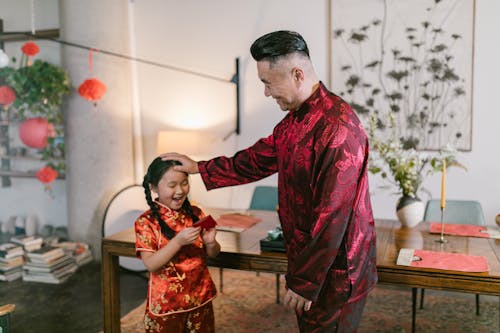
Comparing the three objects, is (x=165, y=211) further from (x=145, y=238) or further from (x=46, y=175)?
(x=46, y=175)

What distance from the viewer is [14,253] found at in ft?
12.9

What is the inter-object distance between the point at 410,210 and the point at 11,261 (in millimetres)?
3156

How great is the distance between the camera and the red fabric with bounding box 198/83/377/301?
1.45m

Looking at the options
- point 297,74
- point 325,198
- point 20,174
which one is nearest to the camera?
point 325,198

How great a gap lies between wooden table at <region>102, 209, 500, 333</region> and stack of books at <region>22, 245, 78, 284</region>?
1.69 metres

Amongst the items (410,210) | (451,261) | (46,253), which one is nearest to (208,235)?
(451,261)

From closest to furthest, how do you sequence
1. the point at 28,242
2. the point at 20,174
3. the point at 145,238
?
the point at 145,238, the point at 28,242, the point at 20,174

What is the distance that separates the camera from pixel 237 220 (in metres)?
2.77

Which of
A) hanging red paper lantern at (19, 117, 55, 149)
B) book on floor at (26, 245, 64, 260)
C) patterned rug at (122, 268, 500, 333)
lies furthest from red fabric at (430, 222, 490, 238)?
hanging red paper lantern at (19, 117, 55, 149)

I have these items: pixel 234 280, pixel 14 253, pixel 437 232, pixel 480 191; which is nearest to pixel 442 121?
pixel 480 191

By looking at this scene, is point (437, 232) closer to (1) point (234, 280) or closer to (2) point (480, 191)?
(2) point (480, 191)

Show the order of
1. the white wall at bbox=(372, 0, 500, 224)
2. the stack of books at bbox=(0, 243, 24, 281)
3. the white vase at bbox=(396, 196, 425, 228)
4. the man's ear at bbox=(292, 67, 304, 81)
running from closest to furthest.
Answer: the man's ear at bbox=(292, 67, 304, 81) < the white vase at bbox=(396, 196, 425, 228) < the white wall at bbox=(372, 0, 500, 224) < the stack of books at bbox=(0, 243, 24, 281)

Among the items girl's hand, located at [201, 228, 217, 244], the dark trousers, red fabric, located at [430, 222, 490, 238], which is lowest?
the dark trousers

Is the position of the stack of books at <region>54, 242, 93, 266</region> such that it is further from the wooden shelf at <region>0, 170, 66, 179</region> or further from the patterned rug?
the patterned rug
